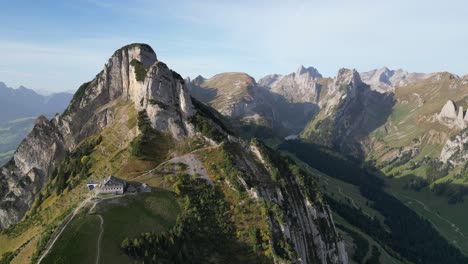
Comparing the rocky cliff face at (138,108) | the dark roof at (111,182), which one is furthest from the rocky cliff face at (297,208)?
the dark roof at (111,182)

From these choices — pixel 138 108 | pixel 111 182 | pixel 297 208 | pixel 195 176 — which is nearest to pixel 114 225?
pixel 111 182

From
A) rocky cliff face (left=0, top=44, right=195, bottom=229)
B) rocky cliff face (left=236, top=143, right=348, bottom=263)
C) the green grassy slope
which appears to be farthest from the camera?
rocky cliff face (left=0, top=44, right=195, bottom=229)

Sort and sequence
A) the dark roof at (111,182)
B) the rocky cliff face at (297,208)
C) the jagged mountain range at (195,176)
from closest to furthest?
the jagged mountain range at (195,176) → the dark roof at (111,182) → the rocky cliff face at (297,208)

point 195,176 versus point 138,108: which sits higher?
point 138,108

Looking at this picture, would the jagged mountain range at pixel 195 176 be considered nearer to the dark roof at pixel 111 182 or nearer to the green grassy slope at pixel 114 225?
the green grassy slope at pixel 114 225

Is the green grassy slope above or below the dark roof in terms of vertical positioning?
below

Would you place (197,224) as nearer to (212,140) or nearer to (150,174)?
(150,174)

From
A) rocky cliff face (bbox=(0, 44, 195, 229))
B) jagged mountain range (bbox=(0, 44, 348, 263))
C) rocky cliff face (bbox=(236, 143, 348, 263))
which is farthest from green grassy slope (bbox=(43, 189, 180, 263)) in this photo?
rocky cliff face (bbox=(0, 44, 195, 229))

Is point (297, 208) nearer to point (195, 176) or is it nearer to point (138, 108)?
point (195, 176)

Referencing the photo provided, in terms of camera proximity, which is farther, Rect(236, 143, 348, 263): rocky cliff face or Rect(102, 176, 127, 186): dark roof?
Rect(236, 143, 348, 263): rocky cliff face

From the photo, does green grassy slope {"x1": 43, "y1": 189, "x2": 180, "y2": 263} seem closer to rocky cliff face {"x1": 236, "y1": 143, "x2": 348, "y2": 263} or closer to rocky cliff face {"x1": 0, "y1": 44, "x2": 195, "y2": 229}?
rocky cliff face {"x1": 236, "y1": 143, "x2": 348, "y2": 263}

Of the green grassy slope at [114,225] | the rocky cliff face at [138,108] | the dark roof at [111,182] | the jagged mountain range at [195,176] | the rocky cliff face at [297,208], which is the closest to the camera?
the green grassy slope at [114,225]
